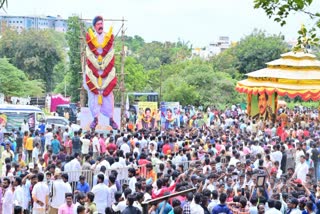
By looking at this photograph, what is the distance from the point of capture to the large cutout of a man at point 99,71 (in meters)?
30.2

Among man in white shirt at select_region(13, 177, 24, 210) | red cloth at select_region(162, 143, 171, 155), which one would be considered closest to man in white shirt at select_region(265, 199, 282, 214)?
man in white shirt at select_region(13, 177, 24, 210)

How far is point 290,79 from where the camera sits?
124ft

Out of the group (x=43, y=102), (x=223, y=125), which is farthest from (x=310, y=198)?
(x=43, y=102)

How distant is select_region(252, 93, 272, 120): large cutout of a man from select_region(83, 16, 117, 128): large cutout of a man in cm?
1058

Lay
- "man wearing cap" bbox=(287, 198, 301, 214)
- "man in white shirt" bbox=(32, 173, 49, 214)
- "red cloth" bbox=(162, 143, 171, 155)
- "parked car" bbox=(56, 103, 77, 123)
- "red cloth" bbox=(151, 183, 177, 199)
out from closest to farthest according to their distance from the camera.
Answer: "man wearing cap" bbox=(287, 198, 301, 214) → "red cloth" bbox=(151, 183, 177, 199) → "man in white shirt" bbox=(32, 173, 49, 214) → "red cloth" bbox=(162, 143, 171, 155) → "parked car" bbox=(56, 103, 77, 123)

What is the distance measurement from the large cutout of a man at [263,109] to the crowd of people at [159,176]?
12906 millimetres

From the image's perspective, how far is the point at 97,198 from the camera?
15.1 m

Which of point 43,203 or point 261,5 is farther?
point 43,203

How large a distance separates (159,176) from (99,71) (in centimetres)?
1446

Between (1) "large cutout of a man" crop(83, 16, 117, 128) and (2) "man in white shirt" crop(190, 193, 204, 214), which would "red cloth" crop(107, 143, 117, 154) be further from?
(2) "man in white shirt" crop(190, 193, 204, 214)

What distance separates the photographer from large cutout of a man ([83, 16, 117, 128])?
30.2 meters

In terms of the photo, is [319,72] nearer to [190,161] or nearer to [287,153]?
[287,153]

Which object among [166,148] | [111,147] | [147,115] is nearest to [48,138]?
[111,147]

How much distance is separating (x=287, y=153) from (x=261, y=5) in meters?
11.4
